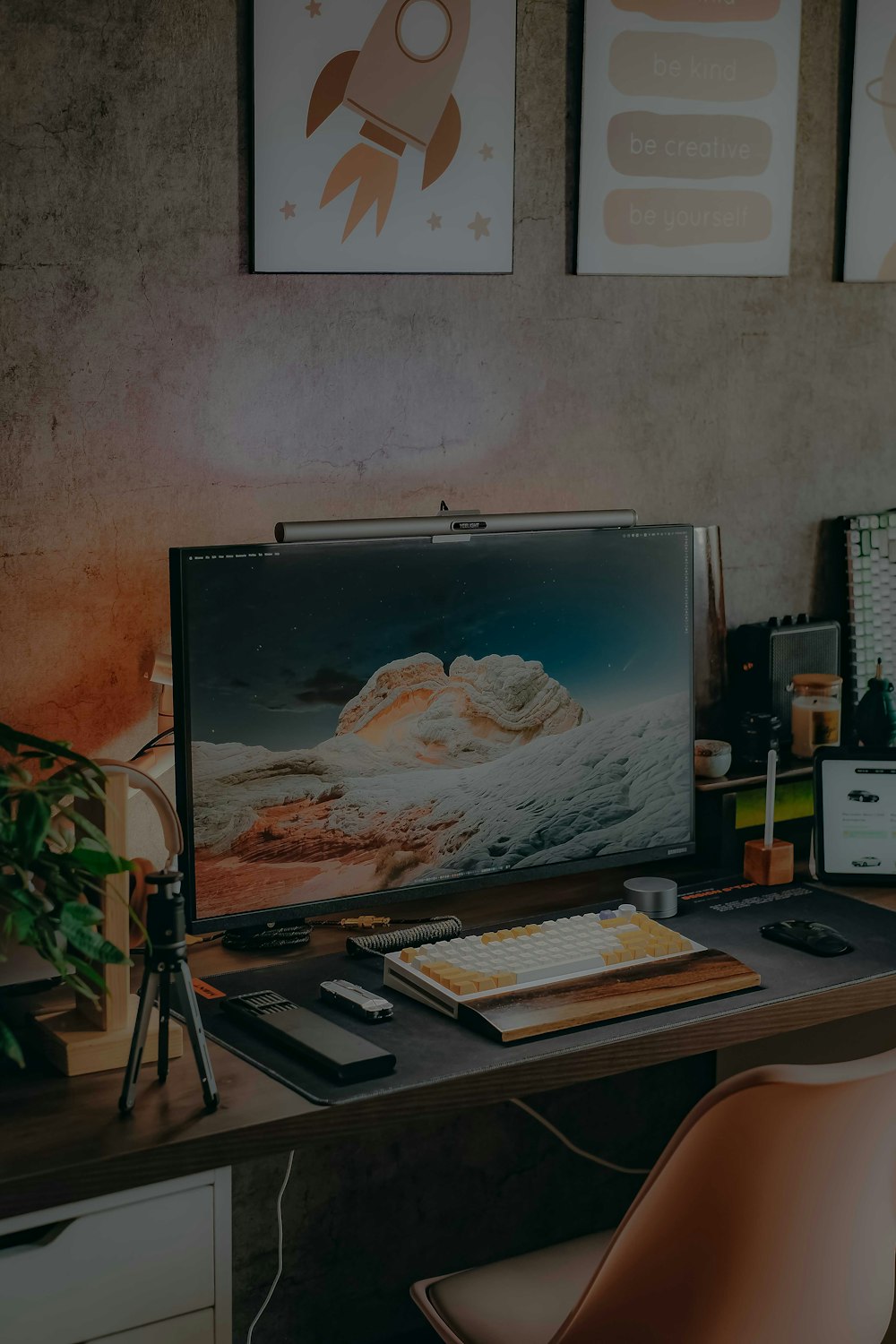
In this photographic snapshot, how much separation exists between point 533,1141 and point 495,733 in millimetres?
923

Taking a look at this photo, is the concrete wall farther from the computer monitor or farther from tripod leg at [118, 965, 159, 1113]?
tripod leg at [118, 965, 159, 1113]

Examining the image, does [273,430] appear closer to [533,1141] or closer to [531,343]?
[531,343]

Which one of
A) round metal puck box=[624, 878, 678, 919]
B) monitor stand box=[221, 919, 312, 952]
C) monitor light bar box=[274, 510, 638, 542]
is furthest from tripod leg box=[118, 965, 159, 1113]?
round metal puck box=[624, 878, 678, 919]

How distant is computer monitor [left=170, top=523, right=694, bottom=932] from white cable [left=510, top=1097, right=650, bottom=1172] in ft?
2.01

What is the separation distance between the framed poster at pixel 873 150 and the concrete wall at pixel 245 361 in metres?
0.04

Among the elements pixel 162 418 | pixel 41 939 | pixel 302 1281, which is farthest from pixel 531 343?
pixel 302 1281

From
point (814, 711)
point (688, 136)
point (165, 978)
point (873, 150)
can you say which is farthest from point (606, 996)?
point (873, 150)

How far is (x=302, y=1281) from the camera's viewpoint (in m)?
2.29

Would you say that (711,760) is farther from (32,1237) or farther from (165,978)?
(32,1237)

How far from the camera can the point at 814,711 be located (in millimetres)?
2404

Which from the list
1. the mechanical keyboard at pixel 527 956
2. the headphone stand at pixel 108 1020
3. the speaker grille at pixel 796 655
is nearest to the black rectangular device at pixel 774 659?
the speaker grille at pixel 796 655

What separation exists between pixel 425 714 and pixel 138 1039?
0.63 m

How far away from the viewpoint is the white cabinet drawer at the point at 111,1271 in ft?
4.51

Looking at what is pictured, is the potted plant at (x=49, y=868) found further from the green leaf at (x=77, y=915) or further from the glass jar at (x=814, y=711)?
the glass jar at (x=814, y=711)
